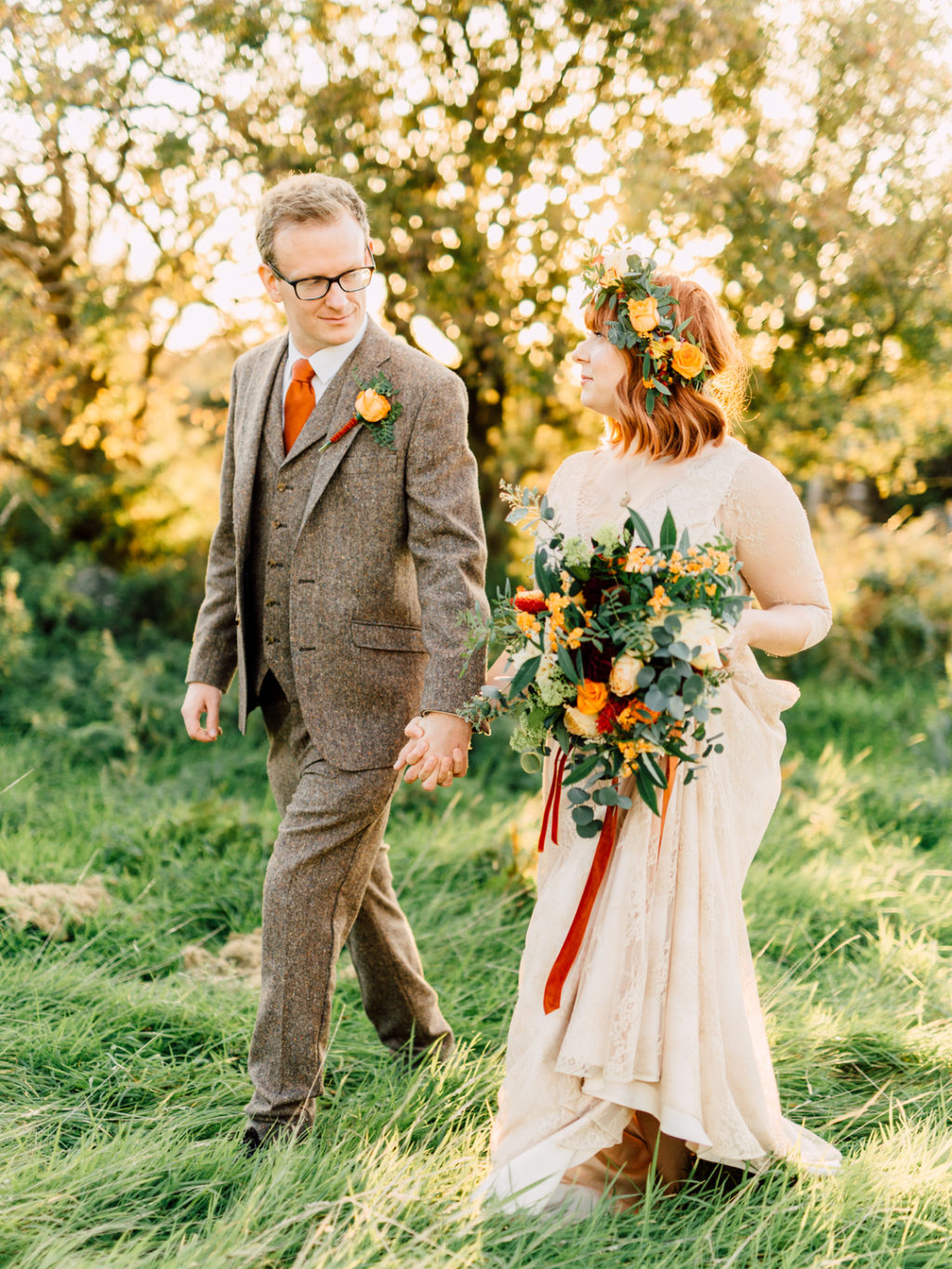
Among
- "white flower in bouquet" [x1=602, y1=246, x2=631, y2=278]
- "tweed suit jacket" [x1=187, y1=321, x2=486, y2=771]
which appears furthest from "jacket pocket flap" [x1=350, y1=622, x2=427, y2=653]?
"white flower in bouquet" [x1=602, y1=246, x2=631, y2=278]

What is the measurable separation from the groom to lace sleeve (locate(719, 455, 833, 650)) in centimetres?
64

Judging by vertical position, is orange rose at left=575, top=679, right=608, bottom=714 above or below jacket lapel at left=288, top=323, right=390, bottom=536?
below

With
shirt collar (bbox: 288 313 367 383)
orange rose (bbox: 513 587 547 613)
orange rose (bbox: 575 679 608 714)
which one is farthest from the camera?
shirt collar (bbox: 288 313 367 383)

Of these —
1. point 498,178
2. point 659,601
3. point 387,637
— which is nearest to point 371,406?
point 387,637

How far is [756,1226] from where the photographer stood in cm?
238

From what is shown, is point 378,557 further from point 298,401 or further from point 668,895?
point 668,895

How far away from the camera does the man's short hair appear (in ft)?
8.42

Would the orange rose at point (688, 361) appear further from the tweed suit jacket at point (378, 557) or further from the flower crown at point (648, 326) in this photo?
the tweed suit jacket at point (378, 557)

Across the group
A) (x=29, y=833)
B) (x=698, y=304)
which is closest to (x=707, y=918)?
(x=698, y=304)

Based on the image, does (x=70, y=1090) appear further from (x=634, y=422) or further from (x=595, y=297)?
(x=595, y=297)

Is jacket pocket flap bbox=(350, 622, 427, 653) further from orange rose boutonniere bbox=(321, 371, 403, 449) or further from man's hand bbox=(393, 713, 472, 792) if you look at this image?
orange rose boutonniere bbox=(321, 371, 403, 449)

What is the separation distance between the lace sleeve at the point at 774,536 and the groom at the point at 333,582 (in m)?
0.64

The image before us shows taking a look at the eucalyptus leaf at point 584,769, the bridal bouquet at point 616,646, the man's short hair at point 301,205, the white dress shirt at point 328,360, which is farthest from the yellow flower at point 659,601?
the man's short hair at point 301,205

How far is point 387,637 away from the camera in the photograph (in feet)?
8.97
